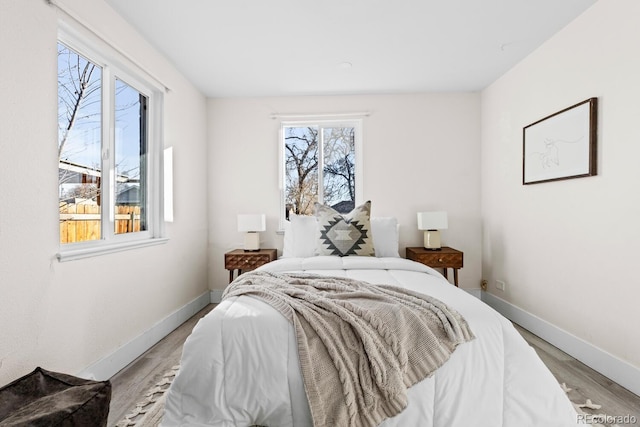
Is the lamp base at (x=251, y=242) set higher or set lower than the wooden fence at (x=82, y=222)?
lower

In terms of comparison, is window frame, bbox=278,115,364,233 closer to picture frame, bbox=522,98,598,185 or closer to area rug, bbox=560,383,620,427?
picture frame, bbox=522,98,598,185

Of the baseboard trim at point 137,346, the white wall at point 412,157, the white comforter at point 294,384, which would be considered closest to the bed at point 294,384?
the white comforter at point 294,384

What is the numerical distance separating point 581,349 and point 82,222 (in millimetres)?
3526

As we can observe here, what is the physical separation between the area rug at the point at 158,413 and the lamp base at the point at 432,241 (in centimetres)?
183

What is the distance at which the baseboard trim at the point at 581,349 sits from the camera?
6.86 feet

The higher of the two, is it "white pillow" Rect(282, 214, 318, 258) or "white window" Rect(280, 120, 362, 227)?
"white window" Rect(280, 120, 362, 227)

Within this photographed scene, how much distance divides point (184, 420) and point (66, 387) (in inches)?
20.3

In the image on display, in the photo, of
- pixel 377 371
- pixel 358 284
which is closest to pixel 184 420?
pixel 377 371

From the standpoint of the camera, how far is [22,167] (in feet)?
5.52

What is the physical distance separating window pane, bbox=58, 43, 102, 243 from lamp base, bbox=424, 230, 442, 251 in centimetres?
304

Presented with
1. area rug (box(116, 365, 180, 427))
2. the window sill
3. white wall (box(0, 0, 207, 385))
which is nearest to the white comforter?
area rug (box(116, 365, 180, 427))

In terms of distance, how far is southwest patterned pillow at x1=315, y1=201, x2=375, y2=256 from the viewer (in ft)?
10.4

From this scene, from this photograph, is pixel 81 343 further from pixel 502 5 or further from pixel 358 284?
pixel 502 5

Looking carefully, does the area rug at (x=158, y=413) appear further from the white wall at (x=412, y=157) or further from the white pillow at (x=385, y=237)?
the white wall at (x=412, y=157)
